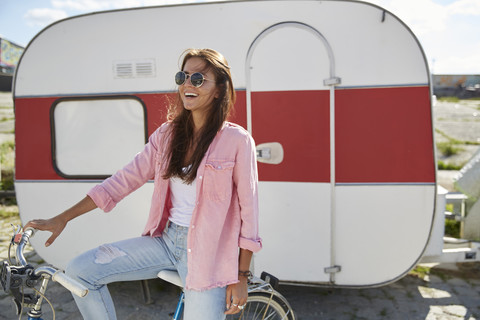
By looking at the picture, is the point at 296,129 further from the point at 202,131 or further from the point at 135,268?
the point at 135,268

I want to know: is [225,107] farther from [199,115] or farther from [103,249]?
[103,249]

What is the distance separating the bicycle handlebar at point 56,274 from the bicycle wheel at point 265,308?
3.48 ft

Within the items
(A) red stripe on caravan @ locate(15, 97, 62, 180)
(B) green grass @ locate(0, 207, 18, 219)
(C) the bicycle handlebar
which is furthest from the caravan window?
(B) green grass @ locate(0, 207, 18, 219)

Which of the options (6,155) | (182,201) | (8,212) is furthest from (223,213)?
(6,155)

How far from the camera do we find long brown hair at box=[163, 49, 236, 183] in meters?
1.95

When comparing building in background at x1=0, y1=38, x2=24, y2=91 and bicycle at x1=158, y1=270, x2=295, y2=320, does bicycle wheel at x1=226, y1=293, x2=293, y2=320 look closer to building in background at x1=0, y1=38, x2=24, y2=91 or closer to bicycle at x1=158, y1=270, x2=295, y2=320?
bicycle at x1=158, y1=270, x2=295, y2=320

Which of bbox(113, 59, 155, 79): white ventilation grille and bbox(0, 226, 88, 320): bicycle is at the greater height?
bbox(113, 59, 155, 79): white ventilation grille

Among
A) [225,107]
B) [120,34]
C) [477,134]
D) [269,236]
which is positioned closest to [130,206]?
[269,236]

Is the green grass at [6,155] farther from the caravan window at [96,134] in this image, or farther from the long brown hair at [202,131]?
the long brown hair at [202,131]

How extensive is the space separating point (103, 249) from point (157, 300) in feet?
6.59

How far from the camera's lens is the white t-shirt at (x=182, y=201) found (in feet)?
6.49

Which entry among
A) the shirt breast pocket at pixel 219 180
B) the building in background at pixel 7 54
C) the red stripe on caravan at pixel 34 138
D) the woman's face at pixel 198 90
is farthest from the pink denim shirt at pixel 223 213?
the building in background at pixel 7 54

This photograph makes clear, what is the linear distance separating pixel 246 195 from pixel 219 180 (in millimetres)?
131

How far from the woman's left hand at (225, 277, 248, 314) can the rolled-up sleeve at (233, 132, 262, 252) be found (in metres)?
0.17
